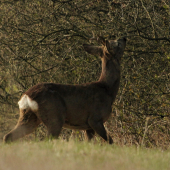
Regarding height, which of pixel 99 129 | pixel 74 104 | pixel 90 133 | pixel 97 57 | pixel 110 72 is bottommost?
pixel 90 133

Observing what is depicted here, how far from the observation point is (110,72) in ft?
23.7

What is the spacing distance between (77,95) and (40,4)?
385cm

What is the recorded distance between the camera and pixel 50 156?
385cm

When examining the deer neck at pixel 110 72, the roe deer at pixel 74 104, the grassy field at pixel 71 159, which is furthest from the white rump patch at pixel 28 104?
the grassy field at pixel 71 159

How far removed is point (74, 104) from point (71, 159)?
2.86 meters

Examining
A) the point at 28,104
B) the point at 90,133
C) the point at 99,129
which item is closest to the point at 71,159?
the point at 28,104

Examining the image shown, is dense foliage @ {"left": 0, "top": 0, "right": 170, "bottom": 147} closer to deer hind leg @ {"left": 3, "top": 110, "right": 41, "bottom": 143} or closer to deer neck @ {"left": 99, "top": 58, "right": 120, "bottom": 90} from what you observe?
deer neck @ {"left": 99, "top": 58, "right": 120, "bottom": 90}

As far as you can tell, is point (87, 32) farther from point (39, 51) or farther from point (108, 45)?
point (108, 45)

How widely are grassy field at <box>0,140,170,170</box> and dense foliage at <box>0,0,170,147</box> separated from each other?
409cm

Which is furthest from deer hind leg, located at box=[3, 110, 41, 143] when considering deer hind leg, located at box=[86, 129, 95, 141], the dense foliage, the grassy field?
the dense foliage

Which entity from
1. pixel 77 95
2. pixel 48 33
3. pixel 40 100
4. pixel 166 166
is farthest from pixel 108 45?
pixel 166 166

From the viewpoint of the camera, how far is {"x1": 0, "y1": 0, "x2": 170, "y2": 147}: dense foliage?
342 inches

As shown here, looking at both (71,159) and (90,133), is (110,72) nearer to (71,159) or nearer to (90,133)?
(90,133)

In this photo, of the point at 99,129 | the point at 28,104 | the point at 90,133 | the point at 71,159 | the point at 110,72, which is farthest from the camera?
the point at 110,72
